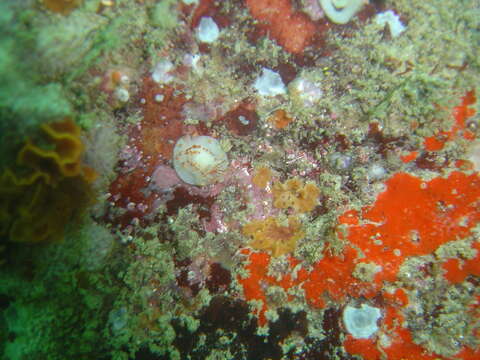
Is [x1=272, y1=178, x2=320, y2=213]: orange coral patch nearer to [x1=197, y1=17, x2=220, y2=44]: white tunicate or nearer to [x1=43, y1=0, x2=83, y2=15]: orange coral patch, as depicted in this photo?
[x1=197, y1=17, x2=220, y2=44]: white tunicate

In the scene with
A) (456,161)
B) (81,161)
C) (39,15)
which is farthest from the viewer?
(456,161)

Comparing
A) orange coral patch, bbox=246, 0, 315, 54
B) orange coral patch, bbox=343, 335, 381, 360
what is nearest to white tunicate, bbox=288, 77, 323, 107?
orange coral patch, bbox=246, 0, 315, 54

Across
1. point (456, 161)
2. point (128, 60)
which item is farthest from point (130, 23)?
point (456, 161)

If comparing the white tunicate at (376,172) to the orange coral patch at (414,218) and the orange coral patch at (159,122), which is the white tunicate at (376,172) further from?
the orange coral patch at (159,122)

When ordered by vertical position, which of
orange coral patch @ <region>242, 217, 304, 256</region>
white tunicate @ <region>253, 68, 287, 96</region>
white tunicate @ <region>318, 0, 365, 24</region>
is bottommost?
orange coral patch @ <region>242, 217, 304, 256</region>

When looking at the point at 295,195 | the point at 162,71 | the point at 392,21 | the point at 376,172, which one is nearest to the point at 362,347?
the point at 295,195

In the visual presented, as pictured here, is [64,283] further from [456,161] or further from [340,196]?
[456,161]
